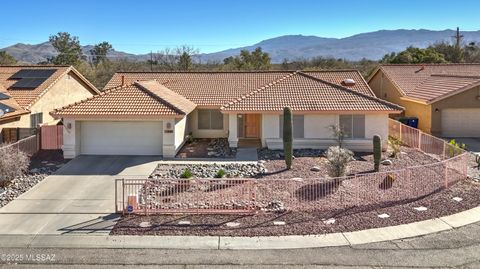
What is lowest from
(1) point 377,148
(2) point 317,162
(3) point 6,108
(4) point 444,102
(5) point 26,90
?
(2) point 317,162

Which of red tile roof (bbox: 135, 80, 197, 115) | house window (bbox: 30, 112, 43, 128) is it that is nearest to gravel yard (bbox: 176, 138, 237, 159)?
red tile roof (bbox: 135, 80, 197, 115)

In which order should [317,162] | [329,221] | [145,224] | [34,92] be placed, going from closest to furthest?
1. [145,224]
2. [329,221]
3. [317,162]
4. [34,92]

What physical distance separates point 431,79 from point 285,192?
24.7 meters

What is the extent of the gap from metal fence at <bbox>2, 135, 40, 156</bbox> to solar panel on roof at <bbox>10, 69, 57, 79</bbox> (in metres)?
8.32

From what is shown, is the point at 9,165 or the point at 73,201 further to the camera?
the point at 9,165

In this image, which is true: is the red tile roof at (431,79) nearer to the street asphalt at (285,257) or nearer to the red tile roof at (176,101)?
the red tile roof at (176,101)

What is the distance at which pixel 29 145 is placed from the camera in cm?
2222

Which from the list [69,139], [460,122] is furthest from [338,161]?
[460,122]

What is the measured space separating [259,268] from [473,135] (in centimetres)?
2458

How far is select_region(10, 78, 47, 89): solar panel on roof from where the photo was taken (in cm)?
2798

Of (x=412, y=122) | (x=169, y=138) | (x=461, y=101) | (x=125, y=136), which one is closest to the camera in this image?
(x=169, y=138)

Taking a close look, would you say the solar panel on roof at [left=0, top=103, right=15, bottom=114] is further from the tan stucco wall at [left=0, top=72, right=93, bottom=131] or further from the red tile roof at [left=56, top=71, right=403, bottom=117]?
the red tile roof at [left=56, top=71, right=403, bottom=117]

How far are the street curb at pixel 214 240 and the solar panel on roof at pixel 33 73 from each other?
66.4ft

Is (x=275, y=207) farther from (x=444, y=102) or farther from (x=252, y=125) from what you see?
(x=444, y=102)
